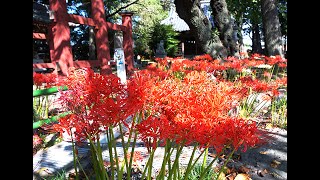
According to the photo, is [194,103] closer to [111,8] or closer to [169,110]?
[169,110]

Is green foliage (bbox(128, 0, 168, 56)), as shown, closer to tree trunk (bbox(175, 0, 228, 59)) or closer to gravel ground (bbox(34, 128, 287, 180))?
tree trunk (bbox(175, 0, 228, 59))

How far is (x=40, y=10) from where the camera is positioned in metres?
6.06

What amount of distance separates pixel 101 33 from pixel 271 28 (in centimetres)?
668

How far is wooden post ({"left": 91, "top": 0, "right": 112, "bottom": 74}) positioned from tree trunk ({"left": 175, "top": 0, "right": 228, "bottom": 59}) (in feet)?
5.99

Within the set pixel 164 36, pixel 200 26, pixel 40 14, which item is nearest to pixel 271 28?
pixel 200 26

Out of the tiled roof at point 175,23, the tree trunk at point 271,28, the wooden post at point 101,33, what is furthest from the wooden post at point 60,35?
the tiled roof at point 175,23

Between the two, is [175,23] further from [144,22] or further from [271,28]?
[271,28]

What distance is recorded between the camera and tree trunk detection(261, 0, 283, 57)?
1075 cm

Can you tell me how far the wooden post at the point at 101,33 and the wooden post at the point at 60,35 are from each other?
1.25 metres

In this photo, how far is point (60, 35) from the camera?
578 centimetres

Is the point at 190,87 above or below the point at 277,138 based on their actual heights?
above
